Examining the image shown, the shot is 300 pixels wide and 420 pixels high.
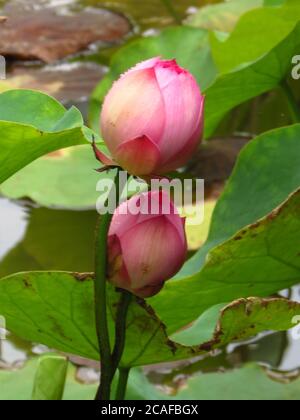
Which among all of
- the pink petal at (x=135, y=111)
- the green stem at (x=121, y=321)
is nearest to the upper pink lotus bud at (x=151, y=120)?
the pink petal at (x=135, y=111)

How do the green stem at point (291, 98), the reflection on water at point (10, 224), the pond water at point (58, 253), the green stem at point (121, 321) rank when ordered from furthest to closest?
the reflection on water at point (10, 224) < the green stem at point (291, 98) < the pond water at point (58, 253) < the green stem at point (121, 321)

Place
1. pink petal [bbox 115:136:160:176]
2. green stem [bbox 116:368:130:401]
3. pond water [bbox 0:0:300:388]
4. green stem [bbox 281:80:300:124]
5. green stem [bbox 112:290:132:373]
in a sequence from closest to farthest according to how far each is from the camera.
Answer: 1. pink petal [bbox 115:136:160:176]
2. green stem [bbox 112:290:132:373]
3. green stem [bbox 116:368:130:401]
4. pond water [bbox 0:0:300:388]
5. green stem [bbox 281:80:300:124]

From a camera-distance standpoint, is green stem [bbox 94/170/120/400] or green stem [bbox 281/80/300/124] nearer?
green stem [bbox 94/170/120/400]

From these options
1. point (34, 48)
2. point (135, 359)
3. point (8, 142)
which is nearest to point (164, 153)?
point (8, 142)

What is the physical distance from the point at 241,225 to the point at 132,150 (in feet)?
1.06

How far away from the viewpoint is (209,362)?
125 cm

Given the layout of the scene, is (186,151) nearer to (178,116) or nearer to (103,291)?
(178,116)

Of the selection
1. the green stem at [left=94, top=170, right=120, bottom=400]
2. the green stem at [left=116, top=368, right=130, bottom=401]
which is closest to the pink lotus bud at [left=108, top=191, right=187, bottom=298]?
the green stem at [left=94, top=170, right=120, bottom=400]

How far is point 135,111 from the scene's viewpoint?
0.69 meters

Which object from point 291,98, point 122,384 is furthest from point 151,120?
point 291,98

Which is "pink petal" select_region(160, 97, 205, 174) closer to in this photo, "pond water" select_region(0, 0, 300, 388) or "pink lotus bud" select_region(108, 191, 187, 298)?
"pink lotus bud" select_region(108, 191, 187, 298)

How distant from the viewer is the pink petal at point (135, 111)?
69 centimetres

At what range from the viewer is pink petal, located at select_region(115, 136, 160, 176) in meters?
0.68

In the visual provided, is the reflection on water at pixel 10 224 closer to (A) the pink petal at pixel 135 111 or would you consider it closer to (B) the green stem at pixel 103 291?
(B) the green stem at pixel 103 291
